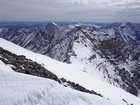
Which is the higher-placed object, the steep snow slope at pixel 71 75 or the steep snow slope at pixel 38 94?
the steep snow slope at pixel 38 94

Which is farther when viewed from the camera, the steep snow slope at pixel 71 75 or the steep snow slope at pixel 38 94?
the steep snow slope at pixel 71 75

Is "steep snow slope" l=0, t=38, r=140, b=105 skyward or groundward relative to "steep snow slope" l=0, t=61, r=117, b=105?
groundward

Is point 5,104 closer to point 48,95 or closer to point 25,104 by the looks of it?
point 25,104

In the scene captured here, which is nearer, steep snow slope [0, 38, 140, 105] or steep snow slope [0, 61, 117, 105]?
steep snow slope [0, 61, 117, 105]

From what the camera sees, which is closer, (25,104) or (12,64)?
(25,104)

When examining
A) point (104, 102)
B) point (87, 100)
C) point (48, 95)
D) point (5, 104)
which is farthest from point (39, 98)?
point (104, 102)

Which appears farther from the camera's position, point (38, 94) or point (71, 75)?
point (71, 75)

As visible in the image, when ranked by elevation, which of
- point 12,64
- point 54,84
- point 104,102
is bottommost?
point 12,64

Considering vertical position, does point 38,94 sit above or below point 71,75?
above
